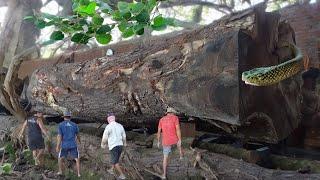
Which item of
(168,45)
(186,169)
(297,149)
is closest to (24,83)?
(168,45)

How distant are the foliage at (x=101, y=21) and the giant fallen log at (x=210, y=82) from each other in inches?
80.5

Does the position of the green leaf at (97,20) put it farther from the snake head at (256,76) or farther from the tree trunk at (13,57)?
the tree trunk at (13,57)

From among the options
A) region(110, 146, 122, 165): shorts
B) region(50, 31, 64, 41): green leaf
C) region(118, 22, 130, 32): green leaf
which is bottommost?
region(110, 146, 122, 165): shorts

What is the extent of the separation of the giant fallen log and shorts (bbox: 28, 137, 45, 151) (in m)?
1.09

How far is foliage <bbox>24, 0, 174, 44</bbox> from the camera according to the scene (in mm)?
2174

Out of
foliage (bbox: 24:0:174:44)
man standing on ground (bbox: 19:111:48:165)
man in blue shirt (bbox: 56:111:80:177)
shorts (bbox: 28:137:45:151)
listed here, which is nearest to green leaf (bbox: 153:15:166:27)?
foliage (bbox: 24:0:174:44)

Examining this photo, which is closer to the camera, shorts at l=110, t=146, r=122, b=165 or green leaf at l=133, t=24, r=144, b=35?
green leaf at l=133, t=24, r=144, b=35

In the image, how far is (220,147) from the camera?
17.3 ft

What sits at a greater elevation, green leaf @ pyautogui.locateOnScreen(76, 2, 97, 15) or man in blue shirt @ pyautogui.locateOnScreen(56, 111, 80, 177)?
green leaf @ pyautogui.locateOnScreen(76, 2, 97, 15)

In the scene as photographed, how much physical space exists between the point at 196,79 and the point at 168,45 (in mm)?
889

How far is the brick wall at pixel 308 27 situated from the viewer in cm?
662

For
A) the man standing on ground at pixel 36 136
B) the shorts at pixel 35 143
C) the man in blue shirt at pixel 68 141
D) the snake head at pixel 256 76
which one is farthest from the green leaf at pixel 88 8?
the shorts at pixel 35 143

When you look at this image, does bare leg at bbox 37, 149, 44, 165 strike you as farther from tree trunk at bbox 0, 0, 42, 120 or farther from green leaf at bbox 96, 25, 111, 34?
green leaf at bbox 96, 25, 111, 34

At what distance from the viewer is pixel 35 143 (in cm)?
655
